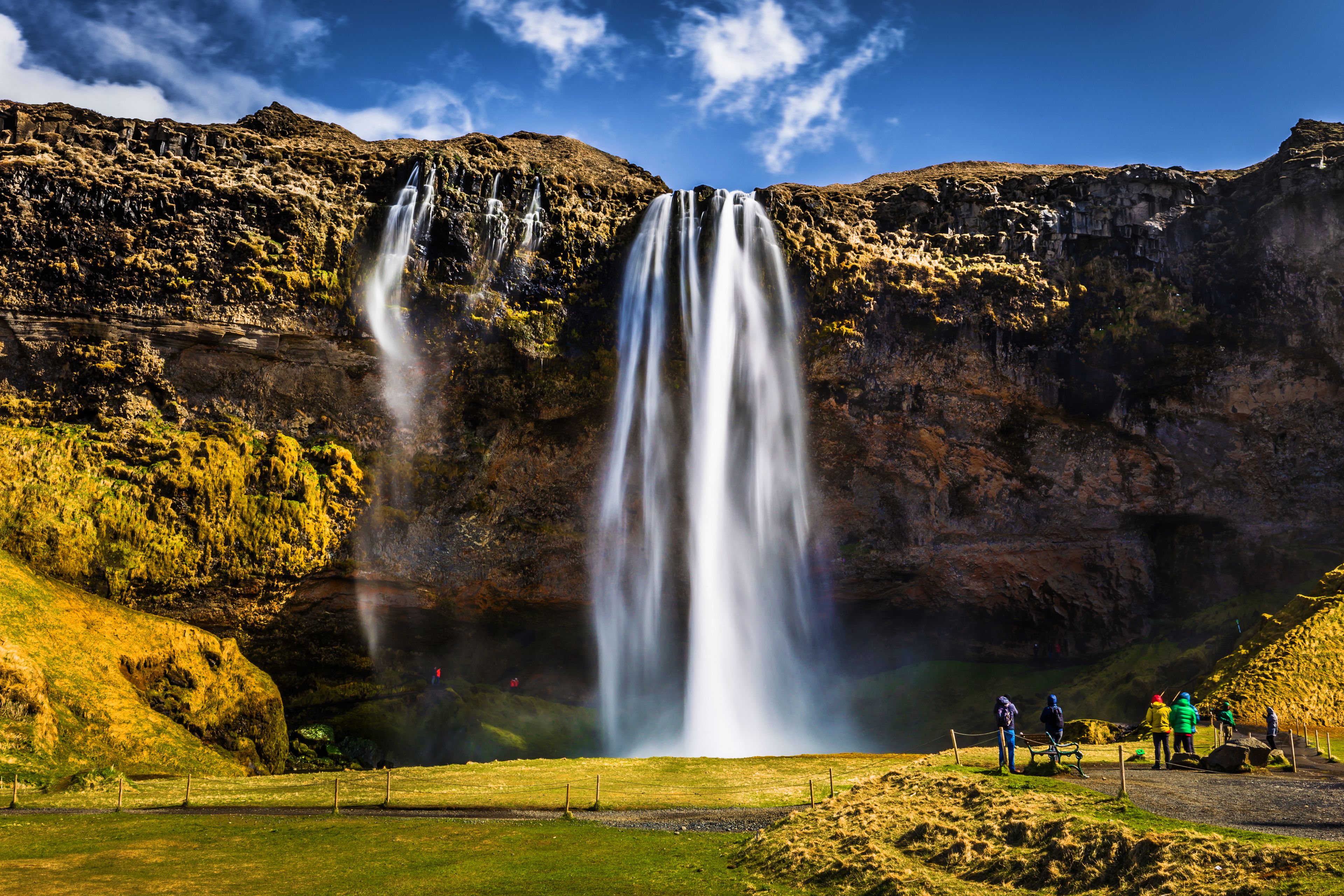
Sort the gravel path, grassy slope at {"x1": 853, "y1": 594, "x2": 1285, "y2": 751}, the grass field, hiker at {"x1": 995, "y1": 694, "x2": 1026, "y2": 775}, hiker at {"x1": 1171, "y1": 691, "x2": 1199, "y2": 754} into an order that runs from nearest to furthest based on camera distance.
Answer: the grass field, the gravel path, hiker at {"x1": 995, "y1": 694, "x2": 1026, "y2": 775}, hiker at {"x1": 1171, "y1": 691, "x2": 1199, "y2": 754}, grassy slope at {"x1": 853, "y1": 594, "x2": 1285, "y2": 751}

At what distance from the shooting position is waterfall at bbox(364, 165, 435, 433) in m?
42.5

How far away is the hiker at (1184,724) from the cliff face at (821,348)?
82.8 feet

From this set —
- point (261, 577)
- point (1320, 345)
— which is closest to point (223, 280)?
point (261, 577)

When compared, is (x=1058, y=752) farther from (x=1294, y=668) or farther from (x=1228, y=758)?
(x=1294, y=668)

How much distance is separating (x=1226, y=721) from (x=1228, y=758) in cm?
522

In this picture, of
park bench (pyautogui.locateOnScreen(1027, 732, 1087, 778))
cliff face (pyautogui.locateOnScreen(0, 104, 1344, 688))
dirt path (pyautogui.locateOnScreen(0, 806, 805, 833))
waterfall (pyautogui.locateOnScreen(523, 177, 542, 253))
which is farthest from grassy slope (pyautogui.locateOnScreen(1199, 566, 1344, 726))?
waterfall (pyautogui.locateOnScreen(523, 177, 542, 253))

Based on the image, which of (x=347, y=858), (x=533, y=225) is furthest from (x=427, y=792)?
(x=533, y=225)

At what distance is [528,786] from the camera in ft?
89.5

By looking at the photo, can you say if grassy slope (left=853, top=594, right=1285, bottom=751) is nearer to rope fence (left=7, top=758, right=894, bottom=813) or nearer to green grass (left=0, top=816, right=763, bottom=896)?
rope fence (left=7, top=758, right=894, bottom=813)

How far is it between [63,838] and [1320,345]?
172 ft

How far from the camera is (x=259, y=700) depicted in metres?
39.1

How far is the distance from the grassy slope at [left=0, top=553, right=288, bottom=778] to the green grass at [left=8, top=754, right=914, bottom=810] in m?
3.40

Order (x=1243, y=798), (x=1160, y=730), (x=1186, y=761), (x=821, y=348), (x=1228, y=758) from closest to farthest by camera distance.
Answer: (x=1243, y=798) → (x=1228, y=758) → (x=1186, y=761) → (x=1160, y=730) → (x=821, y=348)

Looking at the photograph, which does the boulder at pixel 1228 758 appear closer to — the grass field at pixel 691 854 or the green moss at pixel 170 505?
the grass field at pixel 691 854
